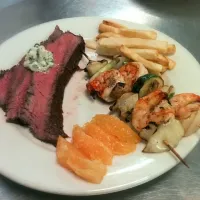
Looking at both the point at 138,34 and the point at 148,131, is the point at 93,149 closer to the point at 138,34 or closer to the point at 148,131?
the point at 148,131

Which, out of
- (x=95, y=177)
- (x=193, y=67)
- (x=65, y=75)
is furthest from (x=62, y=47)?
(x=95, y=177)

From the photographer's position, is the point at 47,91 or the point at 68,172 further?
the point at 47,91

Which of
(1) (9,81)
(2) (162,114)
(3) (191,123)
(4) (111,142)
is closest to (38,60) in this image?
(1) (9,81)

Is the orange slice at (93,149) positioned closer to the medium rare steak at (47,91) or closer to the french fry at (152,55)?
the medium rare steak at (47,91)

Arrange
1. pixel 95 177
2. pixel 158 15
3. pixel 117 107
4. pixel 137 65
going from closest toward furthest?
pixel 95 177
pixel 117 107
pixel 137 65
pixel 158 15

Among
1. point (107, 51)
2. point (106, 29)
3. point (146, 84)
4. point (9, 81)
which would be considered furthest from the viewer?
point (106, 29)

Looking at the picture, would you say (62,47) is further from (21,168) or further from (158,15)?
(158,15)

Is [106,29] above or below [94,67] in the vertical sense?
above

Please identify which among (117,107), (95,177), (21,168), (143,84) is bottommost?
(21,168)
